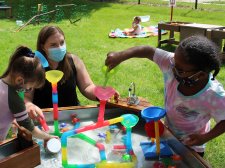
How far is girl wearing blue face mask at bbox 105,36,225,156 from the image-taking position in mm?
1271

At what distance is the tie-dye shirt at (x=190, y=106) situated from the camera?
1.35 metres

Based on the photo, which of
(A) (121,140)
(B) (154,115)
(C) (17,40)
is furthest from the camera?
(C) (17,40)

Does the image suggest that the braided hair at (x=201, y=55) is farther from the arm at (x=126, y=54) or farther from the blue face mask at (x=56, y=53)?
the blue face mask at (x=56, y=53)

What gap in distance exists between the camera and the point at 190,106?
142 centimetres

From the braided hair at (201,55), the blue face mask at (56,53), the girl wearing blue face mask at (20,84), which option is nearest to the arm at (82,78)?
the blue face mask at (56,53)

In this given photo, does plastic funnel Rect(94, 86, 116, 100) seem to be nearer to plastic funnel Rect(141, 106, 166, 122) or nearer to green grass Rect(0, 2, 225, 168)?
plastic funnel Rect(141, 106, 166, 122)

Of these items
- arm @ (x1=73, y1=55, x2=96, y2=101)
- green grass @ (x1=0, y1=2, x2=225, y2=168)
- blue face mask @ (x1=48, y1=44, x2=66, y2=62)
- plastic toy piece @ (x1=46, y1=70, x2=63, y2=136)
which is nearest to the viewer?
plastic toy piece @ (x1=46, y1=70, x2=63, y2=136)

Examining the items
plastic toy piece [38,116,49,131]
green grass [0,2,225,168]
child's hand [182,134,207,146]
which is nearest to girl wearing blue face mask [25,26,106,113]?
plastic toy piece [38,116,49,131]

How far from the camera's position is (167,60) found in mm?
1540

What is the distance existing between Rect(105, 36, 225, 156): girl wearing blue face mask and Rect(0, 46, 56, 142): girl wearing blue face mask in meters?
0.34

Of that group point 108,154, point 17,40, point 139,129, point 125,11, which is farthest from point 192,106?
point 125,11

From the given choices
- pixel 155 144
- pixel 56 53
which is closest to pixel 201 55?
pixel 155 144

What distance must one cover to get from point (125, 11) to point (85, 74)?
720 cm

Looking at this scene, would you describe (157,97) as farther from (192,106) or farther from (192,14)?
(192,14)
